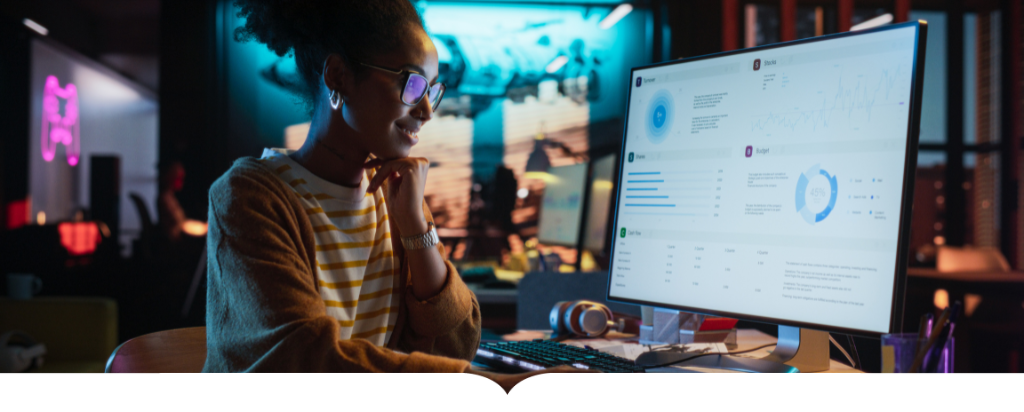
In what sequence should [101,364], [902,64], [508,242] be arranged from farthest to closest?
1. [508,242]
2. [101,364]
3. [902,64]

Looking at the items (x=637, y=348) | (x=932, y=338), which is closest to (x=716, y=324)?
(x=637, y=348)

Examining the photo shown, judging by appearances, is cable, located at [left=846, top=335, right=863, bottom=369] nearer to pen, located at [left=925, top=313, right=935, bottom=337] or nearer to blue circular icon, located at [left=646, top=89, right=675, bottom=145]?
pen, located at [left=925, top=313, right=935, bottom=337]

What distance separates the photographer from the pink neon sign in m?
3.86

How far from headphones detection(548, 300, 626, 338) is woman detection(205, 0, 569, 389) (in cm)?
30

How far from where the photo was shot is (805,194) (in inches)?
32.5

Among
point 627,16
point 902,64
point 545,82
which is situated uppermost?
point 627,16

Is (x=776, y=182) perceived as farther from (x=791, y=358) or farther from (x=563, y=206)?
(x=563, y=206)

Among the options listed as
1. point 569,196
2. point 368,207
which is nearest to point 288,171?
point 368,207

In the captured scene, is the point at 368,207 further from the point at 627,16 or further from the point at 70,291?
the point at 627,16

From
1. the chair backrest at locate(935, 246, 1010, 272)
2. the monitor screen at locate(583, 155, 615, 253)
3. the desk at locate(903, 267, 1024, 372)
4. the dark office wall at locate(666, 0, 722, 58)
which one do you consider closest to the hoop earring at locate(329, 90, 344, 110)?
the monitor screen at locate(583, 155, 615, 253)

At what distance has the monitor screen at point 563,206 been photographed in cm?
245

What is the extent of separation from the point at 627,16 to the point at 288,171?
446 cm

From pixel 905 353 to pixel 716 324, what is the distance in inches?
18.0

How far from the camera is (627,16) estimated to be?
4.87 metres
